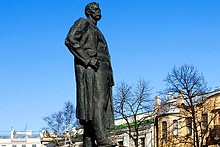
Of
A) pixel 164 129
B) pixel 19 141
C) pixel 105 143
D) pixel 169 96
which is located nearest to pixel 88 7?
pixel 105 143

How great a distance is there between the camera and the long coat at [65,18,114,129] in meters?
8.95

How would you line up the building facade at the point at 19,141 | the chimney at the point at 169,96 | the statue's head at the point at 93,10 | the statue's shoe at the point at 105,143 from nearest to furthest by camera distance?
the statue's shoe at the point at 105,143, the statue's head at the point at 93,10, the chimney at the point at 169,96, the building facade at the point at 19,141

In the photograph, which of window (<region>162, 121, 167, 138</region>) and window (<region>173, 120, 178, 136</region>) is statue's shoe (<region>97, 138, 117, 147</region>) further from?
window (<region>162, 121, 167, 138</region>)

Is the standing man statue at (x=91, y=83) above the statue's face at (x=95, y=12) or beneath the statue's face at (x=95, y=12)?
beneath

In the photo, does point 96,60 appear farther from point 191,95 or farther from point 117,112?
point 117,112

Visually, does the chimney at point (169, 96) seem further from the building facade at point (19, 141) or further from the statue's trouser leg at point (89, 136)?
the building facade at point (19, 141)

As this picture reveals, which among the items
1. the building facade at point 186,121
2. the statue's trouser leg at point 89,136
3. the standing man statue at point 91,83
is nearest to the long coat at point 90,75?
the standing man statue at point 91,83

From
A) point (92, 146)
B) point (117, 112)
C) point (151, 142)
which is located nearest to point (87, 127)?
point (92, 146)

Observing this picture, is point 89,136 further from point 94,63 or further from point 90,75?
point 94,63

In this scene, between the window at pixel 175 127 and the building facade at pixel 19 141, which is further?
the building facade at pixel 19 141

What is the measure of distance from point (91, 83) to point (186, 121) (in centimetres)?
4569

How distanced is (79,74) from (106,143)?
1283 mm

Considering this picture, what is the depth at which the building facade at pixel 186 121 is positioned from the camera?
49469 mm

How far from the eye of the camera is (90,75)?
355 inches
